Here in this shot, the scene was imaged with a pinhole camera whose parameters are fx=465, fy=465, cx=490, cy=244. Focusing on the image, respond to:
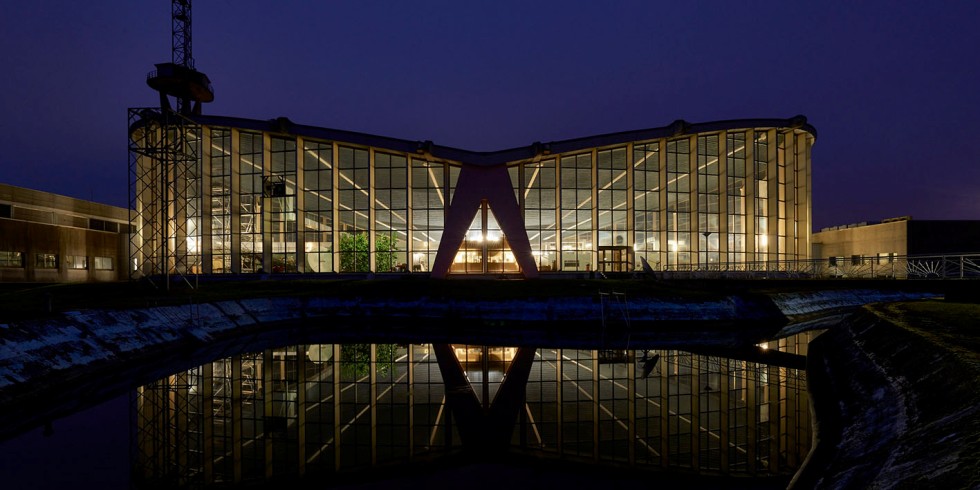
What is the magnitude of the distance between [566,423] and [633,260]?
38.0 m

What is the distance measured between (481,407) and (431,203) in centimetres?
3589

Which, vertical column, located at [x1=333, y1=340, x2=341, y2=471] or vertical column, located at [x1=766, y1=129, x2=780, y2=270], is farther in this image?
vertical column, located at [x1=766, y1=129, x2=780, y2=270]

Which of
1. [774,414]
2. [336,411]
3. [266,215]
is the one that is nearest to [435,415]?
[336,411]

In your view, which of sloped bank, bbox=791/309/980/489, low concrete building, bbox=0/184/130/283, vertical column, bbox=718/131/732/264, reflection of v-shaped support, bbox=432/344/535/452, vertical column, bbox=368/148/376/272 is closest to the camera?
sloped bank, bbox=791/309/980/489

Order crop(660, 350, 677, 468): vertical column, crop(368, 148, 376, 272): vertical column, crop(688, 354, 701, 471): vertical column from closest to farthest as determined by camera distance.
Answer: crop(688, 354, 701, 471): vertical column → crop(660, 350, 677, 468): vertical column → crop(368, 148, 376, 272): vertical column

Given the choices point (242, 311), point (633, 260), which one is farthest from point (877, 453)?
point (633, 260)

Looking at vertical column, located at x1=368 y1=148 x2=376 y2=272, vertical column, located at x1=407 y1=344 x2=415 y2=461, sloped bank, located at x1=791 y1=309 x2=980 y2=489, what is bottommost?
vertical column, located at x1=407 y1=344 x2=415 y2=461

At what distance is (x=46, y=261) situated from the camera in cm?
5394

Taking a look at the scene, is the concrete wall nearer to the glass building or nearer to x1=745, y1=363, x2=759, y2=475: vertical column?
the glass building

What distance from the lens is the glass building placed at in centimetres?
4491

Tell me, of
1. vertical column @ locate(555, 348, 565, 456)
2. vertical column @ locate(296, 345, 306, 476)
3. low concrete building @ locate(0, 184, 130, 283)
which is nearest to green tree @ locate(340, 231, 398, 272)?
vertical column @ locate(296, 345, 306, 476)

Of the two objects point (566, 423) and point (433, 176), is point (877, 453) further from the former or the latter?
point (433, 176)

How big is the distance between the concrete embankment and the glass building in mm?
15511

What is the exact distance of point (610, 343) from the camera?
2173 centimetres
